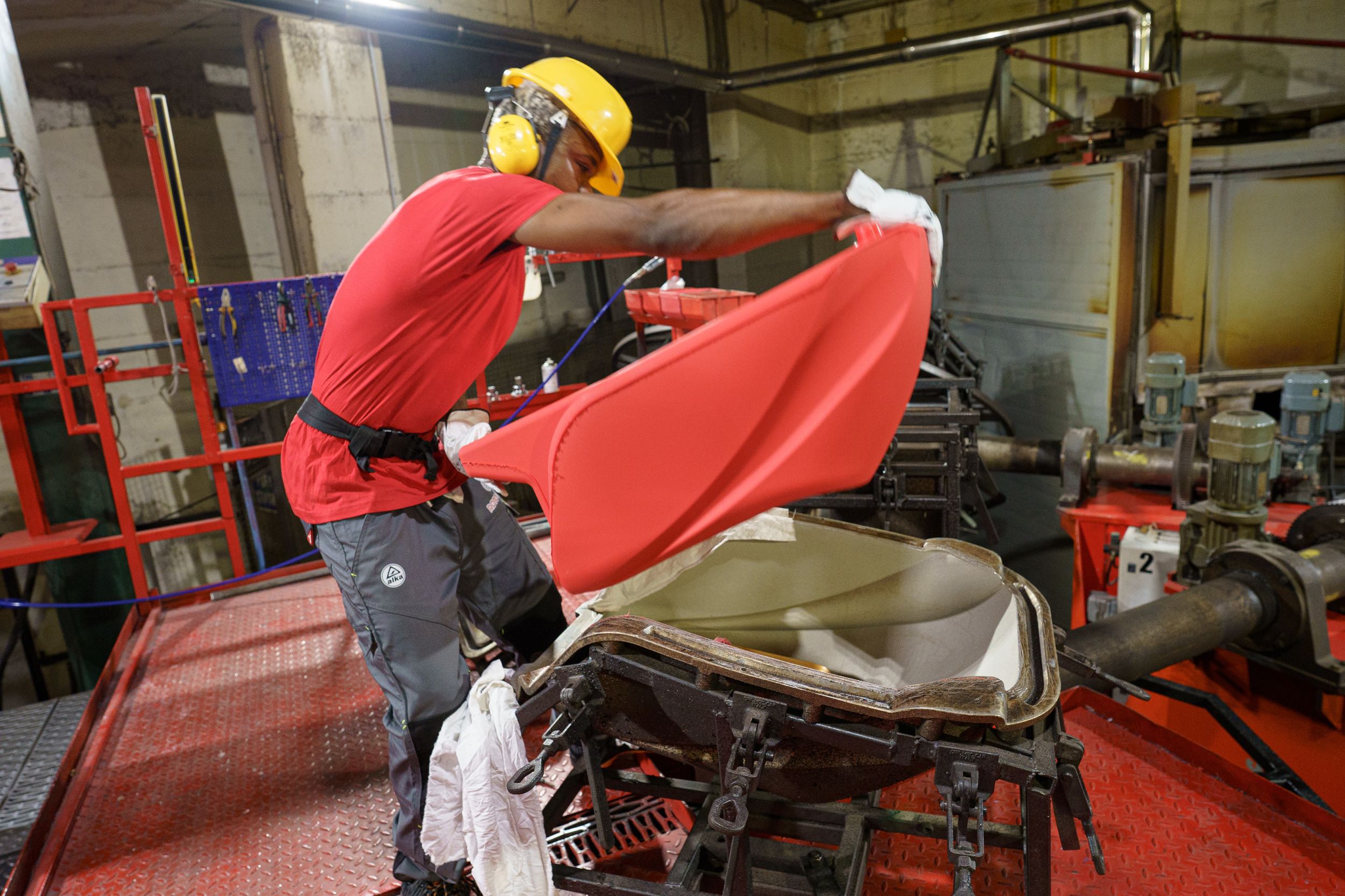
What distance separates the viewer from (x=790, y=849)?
2.05 metres

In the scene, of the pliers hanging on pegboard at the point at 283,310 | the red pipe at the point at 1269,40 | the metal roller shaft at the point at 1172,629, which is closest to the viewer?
the metal roller shaft at the point at 1172,629

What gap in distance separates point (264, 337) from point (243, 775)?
2431mm

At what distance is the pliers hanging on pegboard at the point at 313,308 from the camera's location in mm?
4250

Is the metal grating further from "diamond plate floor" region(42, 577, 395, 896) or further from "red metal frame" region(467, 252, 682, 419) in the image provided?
"red metal frame" region(467, 252, 682, 419)

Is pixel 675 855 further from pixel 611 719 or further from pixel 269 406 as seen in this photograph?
pixel 269 406

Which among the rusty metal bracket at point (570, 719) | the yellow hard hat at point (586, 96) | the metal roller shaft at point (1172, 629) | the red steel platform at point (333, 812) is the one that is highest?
the yellow hard hat at point (586, 96)

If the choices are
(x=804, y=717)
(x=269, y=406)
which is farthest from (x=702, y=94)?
(x=804, y=717)

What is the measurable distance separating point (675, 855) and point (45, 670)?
6.05 m

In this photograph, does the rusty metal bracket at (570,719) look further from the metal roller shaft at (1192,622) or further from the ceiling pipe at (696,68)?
the ceiling pipe at (696,68)

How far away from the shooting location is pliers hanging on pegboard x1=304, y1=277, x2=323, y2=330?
425 centimetres

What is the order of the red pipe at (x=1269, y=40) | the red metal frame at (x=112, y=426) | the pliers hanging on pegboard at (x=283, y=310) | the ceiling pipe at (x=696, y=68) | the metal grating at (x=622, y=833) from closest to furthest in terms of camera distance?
1. the metal grating at (x=622, y=833)
2. the red metal frame at (x=112, y=426)
3. the pliers hanging on pegboard at (x=283, y=310)
4. the ceiling pipe at (x=696, y=68)
5. the red pipe at (x=1269, y=40)

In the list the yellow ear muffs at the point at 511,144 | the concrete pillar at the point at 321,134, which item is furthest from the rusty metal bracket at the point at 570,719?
the concrete pillar at the point at 321,134

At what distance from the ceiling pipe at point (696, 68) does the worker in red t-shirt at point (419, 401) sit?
3775 mm

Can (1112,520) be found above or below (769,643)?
below
